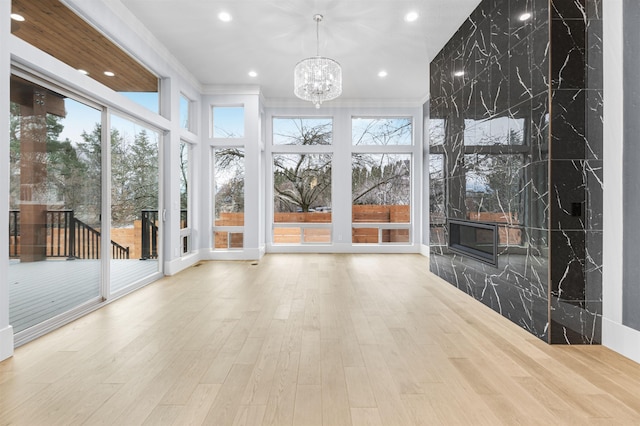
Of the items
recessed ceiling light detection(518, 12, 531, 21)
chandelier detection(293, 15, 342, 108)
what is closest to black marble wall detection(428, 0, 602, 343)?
recessed ceiling light detection(518, 12, 531, 21)

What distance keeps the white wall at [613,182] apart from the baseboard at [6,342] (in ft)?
14.6

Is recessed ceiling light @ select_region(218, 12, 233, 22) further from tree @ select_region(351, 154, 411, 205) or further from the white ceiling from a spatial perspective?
tree @ select_region(351, 154, 411, 205)

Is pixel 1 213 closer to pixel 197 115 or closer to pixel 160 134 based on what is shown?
pixel 160 134

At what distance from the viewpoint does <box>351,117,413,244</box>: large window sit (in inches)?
289

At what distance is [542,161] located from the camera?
2641 millimetres

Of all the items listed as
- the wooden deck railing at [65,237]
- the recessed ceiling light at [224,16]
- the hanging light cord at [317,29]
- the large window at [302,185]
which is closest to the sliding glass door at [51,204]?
the wooden deck railing at [65,237]

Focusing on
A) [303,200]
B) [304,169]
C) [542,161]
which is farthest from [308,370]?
[304,169]

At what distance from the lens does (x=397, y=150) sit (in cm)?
727

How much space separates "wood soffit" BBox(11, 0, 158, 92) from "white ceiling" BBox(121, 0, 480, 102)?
58cm

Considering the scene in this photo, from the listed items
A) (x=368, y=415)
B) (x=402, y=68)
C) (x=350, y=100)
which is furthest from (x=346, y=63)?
(x=368, y=415)

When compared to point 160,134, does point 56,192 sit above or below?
below

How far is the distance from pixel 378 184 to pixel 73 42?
5736 mm

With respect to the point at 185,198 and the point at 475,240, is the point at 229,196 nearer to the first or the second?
the point at 185,198

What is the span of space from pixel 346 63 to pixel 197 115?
3.00 metres
